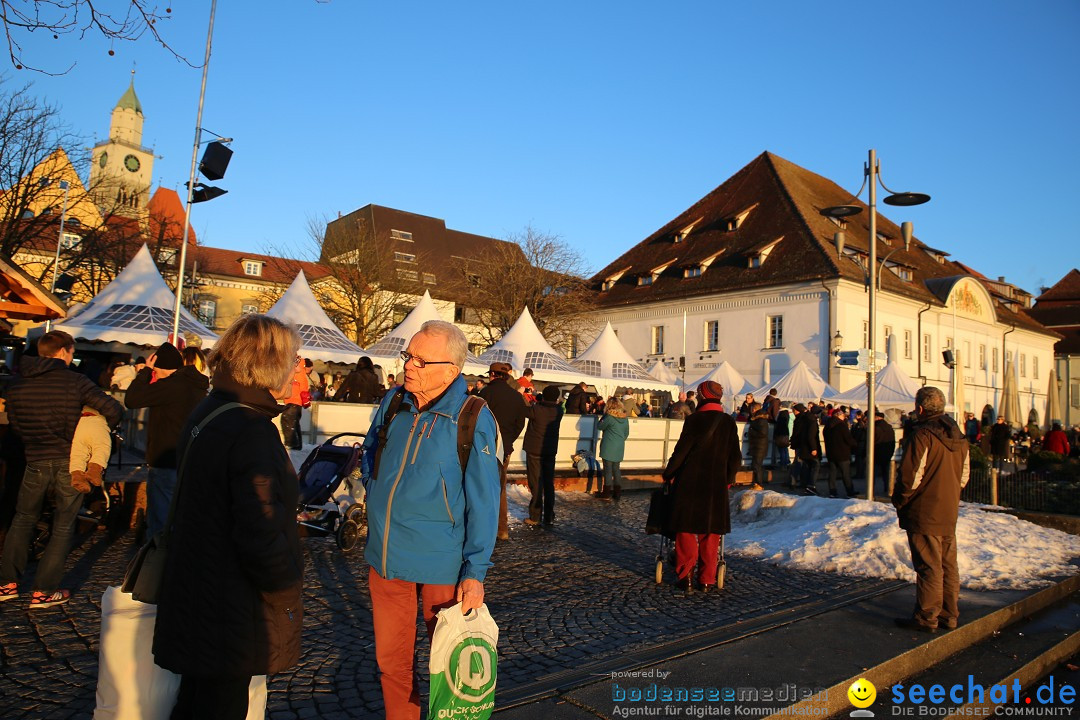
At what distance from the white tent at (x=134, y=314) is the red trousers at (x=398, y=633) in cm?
1557

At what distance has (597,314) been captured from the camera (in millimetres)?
51031

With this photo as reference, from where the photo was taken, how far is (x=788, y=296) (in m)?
40.7

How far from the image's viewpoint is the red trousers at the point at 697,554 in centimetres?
729

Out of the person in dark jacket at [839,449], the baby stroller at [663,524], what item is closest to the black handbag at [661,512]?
the baby stroller at [663,524]

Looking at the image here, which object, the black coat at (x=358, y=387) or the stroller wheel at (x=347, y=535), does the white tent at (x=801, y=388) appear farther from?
the stroller wheel at (x=347, y=535)

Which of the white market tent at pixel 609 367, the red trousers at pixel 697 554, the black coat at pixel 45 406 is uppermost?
the white market tent at pixel 609 367

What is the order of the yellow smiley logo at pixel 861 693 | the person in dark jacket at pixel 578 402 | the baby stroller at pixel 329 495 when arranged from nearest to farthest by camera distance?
the yellow smiley logo at pixel 861 693 → the baby stroller at pixel 329 495 → the person in dark jacket at pixel 578 402

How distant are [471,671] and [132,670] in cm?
124

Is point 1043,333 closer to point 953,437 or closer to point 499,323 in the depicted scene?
point 499,323

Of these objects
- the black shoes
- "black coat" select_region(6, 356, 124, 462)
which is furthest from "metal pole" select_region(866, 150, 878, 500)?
"black coat" select_region(6, 356, 124, 462)

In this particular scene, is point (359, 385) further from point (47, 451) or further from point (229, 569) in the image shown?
point (229, 569)

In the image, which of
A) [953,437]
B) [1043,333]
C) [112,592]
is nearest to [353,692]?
[112,592]

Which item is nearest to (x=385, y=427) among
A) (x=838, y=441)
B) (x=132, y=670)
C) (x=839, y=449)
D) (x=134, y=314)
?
(x=132, y=670)

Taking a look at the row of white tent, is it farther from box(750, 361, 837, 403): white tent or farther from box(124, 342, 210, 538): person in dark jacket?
box(124, 342, 210, 538): person in dark jacket
